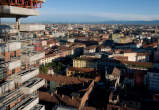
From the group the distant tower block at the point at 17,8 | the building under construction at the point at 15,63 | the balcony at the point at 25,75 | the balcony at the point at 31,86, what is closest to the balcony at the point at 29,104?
the building under construction at the point at 15,63

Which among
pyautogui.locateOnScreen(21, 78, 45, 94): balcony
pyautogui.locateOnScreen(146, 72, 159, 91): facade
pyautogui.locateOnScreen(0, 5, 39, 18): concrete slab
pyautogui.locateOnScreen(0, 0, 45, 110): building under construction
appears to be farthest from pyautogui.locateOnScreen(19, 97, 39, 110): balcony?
pyautogui.locateOnScreen(146, 72, 159, 91): facade

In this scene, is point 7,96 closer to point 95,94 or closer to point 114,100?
point 114,100

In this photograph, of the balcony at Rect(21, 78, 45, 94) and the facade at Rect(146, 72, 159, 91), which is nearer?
the balcony at Rect(21, 78, 45, 94)

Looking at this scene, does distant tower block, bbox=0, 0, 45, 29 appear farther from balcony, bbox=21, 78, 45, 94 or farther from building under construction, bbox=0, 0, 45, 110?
balcony, bbox=21, 78, 45, 94

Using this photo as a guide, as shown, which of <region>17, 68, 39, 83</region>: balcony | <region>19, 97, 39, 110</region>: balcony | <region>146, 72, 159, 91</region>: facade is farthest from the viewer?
<region>146, 72, 159, 91</region>: facade

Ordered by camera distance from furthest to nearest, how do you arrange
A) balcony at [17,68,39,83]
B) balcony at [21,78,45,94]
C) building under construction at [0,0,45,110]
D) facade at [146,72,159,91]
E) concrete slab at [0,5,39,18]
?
facade at [146,72,159,91] < balcony at [21,78,45,94] < balcony at [17,68,39,83] < building under construction at [0,0,45,110] < concrete slab at [0,5,39,18]

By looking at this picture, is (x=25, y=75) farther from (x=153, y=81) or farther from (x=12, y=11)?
(x=153, y=81)

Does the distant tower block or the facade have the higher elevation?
the distant tower block

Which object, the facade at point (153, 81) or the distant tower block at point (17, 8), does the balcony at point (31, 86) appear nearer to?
the distant tower block at point (17, 8)

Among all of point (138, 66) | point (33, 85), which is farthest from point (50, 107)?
point (138, 66)
